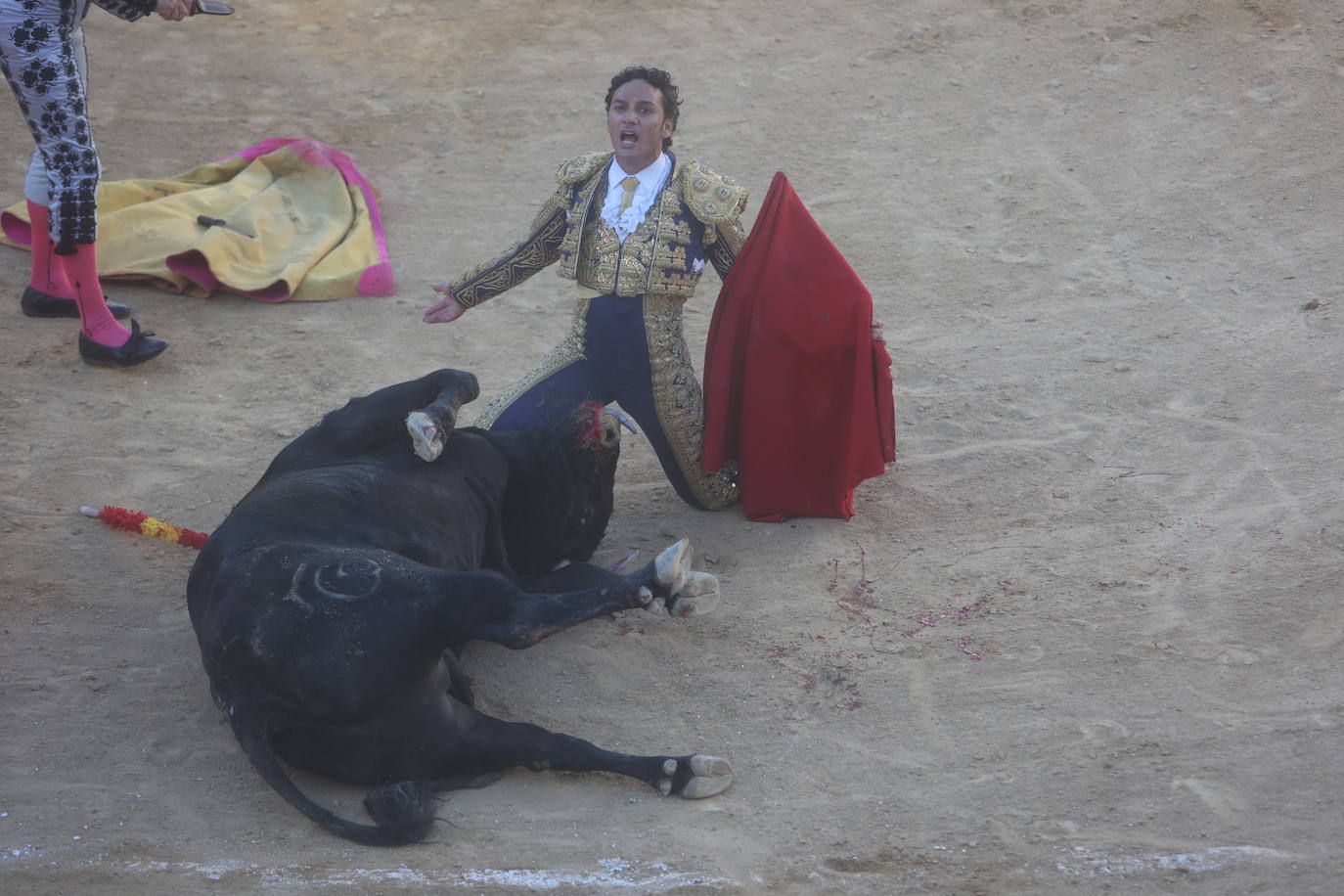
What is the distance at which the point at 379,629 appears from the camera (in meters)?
3.04

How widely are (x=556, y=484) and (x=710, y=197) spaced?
3.43 ft

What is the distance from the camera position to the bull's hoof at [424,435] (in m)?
3.73

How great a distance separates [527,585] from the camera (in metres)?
3.95

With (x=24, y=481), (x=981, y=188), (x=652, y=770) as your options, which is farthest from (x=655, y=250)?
(x=981, y=188)

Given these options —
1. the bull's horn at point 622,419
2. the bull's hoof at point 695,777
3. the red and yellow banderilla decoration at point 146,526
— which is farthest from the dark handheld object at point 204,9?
the bull's hoof at point 695,777

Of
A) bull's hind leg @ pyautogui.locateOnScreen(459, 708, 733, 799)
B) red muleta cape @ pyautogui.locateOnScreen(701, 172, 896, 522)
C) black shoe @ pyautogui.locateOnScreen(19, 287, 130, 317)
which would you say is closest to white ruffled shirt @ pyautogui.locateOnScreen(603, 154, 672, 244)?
red muleta cape @ pyautogui.locateOnScreen(701, 172, 896, 522)

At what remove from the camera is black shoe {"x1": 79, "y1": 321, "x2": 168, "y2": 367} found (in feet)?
18.6

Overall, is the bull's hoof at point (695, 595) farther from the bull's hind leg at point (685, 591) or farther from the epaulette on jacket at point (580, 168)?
the epaulette on jacket at point (580, 168)

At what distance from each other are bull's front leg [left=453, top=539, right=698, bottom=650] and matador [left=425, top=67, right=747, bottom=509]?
4.23 feet

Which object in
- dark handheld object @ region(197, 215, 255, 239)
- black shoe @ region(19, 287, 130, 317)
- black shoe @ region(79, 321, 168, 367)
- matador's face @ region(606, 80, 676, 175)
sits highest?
matador's face @ region(606, 80, 676, 175)

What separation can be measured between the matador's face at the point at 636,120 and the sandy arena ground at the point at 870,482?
4.14 feet

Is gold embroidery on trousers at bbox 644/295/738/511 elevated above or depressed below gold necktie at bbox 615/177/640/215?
below

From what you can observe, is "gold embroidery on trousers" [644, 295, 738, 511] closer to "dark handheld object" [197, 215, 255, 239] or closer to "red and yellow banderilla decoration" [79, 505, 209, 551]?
"red and yellow banderilla decoration" [79, 505, 209, 551]

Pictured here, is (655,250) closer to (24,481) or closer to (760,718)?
(760,718)
